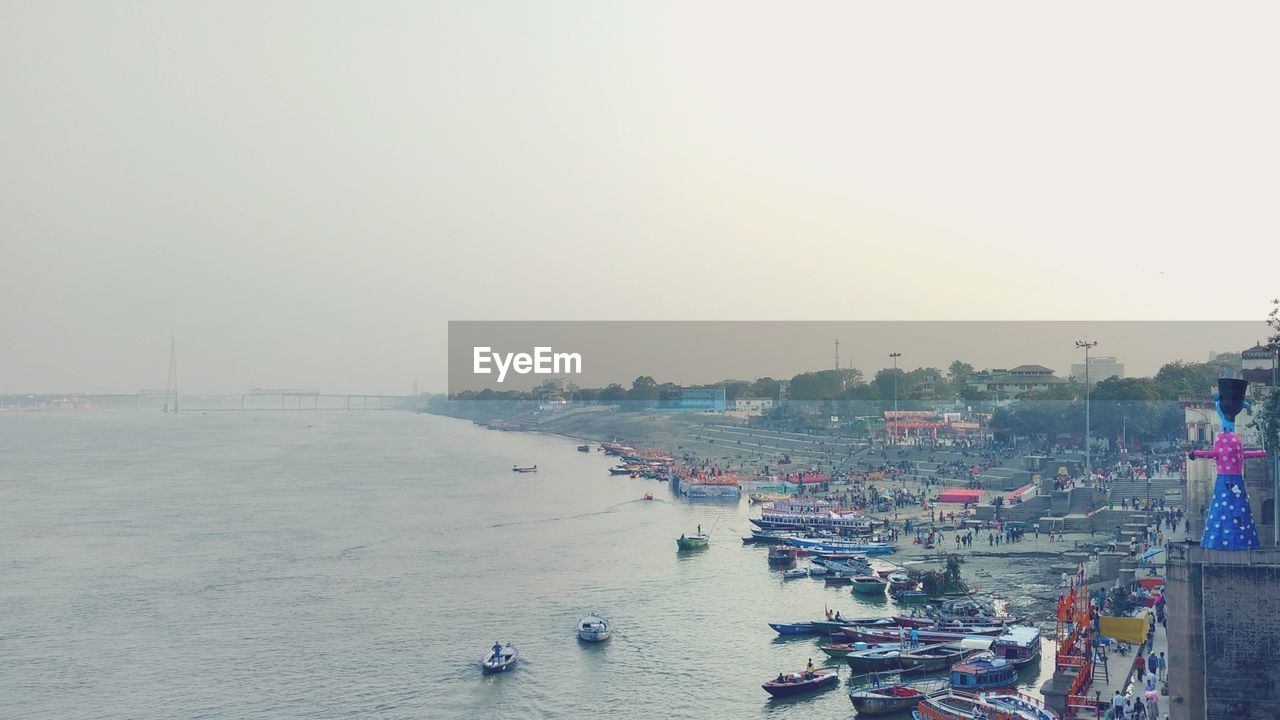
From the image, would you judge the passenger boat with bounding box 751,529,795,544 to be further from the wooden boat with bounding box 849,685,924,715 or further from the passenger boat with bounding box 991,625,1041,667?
the wooden boat with bounding box 849,685,924,715

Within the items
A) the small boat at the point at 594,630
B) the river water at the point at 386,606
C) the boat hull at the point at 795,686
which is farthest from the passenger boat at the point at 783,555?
the boat hull at the point at 795,686

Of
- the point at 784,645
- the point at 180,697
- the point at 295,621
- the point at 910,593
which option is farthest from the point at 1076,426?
the point at 180,697

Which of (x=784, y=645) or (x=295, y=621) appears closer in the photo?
(x=784, y=645)

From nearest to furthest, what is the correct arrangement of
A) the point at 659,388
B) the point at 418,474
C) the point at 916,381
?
the point at 418,474 < the point at 916,381 < the point at 659,388

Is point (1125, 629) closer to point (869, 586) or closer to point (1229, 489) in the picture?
point (1229, 489)

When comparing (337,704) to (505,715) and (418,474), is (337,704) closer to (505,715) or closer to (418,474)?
(505,715)

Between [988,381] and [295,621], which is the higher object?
[988,381]

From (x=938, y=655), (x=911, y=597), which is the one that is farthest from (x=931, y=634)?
(x=911, y=597)

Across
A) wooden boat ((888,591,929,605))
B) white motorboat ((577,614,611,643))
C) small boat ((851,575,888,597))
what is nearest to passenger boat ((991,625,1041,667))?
wooden boat ((888,591,929,605))
